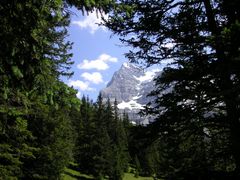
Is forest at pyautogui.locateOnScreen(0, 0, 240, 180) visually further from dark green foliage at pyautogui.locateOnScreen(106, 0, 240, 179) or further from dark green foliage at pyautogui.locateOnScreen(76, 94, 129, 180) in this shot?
dark green foliage at pyautogui.locateOnScreen(76, 94, 129, 180)

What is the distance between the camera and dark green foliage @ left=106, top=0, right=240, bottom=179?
32.9ft

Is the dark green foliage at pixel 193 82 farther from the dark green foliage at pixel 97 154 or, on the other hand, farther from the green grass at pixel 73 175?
the dark green foliage at pixel 97 154

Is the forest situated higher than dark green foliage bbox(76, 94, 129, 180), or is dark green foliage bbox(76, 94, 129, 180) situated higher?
dark green foliage bbox(76, 94, 129, 180)

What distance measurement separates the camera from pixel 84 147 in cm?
7425

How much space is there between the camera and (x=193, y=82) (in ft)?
35.4

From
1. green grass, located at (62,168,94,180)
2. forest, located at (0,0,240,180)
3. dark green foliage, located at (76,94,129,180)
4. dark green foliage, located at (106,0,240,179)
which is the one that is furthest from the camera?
dark green foliage, located at (76,94,129,180)

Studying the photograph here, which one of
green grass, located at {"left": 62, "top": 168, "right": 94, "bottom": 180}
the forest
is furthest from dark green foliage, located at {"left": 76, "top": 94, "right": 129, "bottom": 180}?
the forest

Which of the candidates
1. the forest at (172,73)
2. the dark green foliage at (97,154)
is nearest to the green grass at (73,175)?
the dark green foliage at (97,154)

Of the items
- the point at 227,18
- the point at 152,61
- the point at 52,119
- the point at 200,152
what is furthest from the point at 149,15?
the point at 52,119

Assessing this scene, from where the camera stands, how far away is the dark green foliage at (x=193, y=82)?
10.0 m

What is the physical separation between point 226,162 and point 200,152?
0.82m

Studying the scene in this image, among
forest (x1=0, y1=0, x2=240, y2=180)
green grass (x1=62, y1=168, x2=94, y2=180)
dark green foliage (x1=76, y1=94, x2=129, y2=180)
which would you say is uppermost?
dark green foliage (x1=76, y1=94, x2=129, y2=180)

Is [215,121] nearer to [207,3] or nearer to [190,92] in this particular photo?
[190,92]

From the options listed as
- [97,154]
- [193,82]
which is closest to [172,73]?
[193,82]
